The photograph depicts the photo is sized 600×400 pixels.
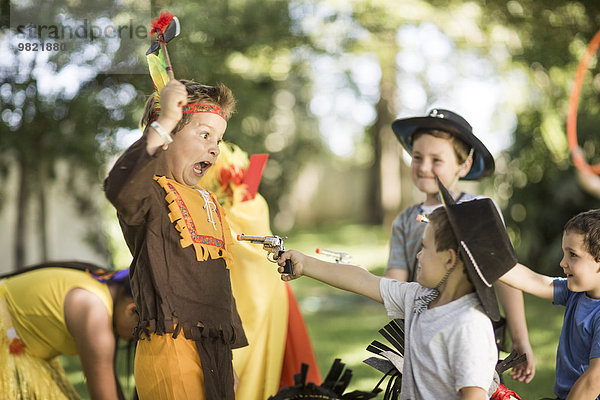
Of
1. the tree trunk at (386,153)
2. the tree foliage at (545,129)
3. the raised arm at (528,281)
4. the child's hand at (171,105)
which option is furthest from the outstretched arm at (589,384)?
the tree trunk at (386,153)

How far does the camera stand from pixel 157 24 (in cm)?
224

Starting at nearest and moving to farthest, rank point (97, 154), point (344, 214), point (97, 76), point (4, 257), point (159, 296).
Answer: point (159, 296), point (97, 76), point (97, 154), point (4, 257), point (344, 214)

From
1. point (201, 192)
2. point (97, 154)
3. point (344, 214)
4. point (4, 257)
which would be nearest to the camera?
point (201, 192)

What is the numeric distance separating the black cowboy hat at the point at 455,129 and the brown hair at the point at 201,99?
1025mm

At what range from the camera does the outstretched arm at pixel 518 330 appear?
8.84ft

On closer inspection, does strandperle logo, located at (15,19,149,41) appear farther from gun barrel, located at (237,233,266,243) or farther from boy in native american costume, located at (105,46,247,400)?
gun barrel, located at (237,233,266,243)

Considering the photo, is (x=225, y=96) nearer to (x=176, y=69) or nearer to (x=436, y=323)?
(x=436, y=323)

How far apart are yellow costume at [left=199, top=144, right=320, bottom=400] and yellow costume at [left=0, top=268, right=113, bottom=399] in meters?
0.67

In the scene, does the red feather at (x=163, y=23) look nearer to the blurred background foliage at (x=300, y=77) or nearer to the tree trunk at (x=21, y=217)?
the blurred background foliage at (x=300, y=77)

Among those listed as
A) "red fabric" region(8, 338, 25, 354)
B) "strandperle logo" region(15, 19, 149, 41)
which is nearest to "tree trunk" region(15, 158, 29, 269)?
"strandperle logo" region(15, 19, 149, 41)

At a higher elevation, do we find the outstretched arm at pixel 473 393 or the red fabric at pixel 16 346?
the outstretched arm at pixel 473 393

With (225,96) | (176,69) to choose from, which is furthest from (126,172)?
(176,69)

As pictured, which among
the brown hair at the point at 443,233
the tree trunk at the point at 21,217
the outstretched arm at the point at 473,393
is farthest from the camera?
the tree trunk at the point at 21,217

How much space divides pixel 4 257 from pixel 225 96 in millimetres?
5210
